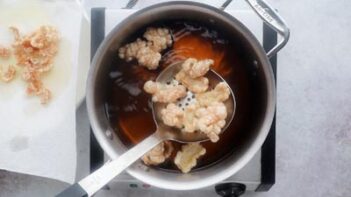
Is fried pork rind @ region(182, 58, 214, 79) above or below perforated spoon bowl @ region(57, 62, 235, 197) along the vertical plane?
above

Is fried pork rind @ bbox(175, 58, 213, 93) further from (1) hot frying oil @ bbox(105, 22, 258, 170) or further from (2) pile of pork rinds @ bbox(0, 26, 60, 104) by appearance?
(2) pile of pork rinds @ bbox(0, 26, 60, 104)

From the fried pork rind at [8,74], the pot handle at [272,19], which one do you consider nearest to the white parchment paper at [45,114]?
the fried pork rind at [8,74]

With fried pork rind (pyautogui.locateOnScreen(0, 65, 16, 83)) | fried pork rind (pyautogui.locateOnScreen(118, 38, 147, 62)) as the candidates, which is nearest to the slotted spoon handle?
fried pork rind (pyautogui.locateOnScreen(118, 38, 147, 62))

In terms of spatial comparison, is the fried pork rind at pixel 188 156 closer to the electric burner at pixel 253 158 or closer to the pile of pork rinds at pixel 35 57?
the electric burner at pixel 253 158

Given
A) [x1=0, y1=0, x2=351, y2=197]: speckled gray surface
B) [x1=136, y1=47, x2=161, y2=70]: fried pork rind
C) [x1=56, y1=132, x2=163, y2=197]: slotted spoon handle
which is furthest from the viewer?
[x1=0, y1=0, x2=351, y2=197]: speckled gray surface

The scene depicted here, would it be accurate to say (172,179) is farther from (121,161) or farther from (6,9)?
(6,9)

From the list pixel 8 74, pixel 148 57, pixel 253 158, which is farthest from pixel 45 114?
pixel 253 158
